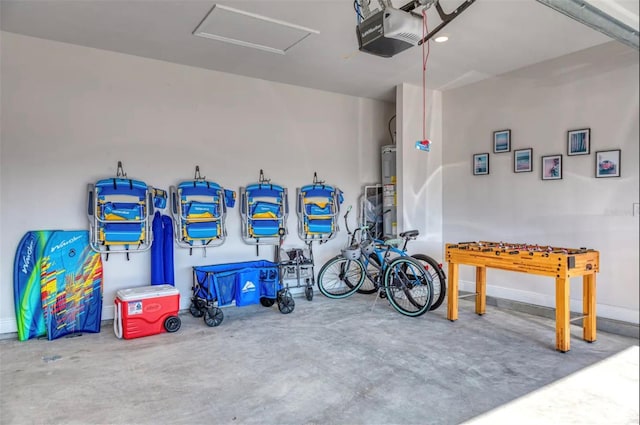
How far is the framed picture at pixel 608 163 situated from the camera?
4062 millimetres

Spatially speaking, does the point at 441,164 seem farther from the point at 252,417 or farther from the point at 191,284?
the point at 252,417

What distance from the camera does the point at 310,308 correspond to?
4914 millimetres

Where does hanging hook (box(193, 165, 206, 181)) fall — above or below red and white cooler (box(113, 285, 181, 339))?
above

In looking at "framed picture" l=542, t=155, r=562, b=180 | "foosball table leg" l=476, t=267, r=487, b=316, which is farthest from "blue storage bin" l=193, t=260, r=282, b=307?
"framed picture" l=542, t=155, r=562, b=180

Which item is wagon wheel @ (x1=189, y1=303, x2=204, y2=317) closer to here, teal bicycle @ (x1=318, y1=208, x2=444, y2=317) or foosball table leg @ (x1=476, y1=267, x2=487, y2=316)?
teal bicycle @ (x1=318, y1=208, x2=444, y2=317)

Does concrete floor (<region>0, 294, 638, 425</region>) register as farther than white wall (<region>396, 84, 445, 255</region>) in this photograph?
No

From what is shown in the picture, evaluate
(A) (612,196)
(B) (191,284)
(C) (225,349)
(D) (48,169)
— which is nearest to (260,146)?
(B) (191,284)

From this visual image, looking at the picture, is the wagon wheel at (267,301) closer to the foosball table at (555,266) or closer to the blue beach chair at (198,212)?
the blue beach chair at (198,212)

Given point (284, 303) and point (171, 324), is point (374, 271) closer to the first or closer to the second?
point (284, 303)

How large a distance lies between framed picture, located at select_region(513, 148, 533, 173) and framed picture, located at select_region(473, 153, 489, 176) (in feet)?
1.29

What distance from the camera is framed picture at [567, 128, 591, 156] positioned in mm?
4293

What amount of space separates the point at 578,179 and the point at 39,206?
18.8 ft

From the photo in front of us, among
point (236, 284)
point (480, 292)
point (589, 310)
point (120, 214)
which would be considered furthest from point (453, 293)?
point (120, 214)

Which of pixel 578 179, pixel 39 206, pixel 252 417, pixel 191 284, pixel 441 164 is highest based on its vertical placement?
pixel 441 164
